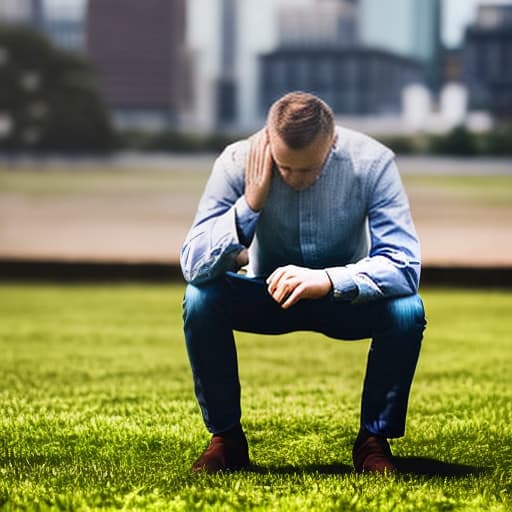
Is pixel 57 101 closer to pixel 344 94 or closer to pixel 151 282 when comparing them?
pixel 344 94

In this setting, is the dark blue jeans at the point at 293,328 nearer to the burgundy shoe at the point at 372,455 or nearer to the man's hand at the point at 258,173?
the burgundy shoe at the point at 372,455

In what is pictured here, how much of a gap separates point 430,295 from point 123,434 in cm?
495

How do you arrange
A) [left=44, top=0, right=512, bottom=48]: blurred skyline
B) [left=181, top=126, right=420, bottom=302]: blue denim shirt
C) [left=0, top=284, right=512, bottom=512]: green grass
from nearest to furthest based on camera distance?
1. [left=0, top=284, right=512, bottom=512]: green grass
2. [left=181, top=126, right=420, bottom=302]: blue denim shirt
3. [left=44, top=0, right=512, bottom=48]: blurred skyline

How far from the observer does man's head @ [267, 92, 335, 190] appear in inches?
80.7

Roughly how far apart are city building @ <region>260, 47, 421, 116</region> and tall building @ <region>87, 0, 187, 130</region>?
96 cm

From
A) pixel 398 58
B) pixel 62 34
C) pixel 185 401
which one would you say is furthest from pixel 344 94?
pixel 185 401

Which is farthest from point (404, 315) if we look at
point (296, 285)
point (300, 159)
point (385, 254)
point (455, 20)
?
point (455, 20)

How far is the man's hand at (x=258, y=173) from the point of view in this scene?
2107 millimetres

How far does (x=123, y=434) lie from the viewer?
2.55 m

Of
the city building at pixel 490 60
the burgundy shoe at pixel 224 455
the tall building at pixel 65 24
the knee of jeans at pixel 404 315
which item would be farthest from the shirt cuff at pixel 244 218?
the tall building at pixel 65 24

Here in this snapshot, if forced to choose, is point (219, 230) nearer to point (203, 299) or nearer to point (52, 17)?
point (203, 299)

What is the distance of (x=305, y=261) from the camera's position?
2.20 metres

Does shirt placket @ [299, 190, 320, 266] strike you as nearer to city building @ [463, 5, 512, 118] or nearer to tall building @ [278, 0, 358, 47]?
city building @ [463, 5, 512, 118]

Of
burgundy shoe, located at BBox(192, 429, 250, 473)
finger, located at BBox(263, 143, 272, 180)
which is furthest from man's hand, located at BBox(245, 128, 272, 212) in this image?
burgundy shoe, located at BBox(192, 429, 250, 473)
